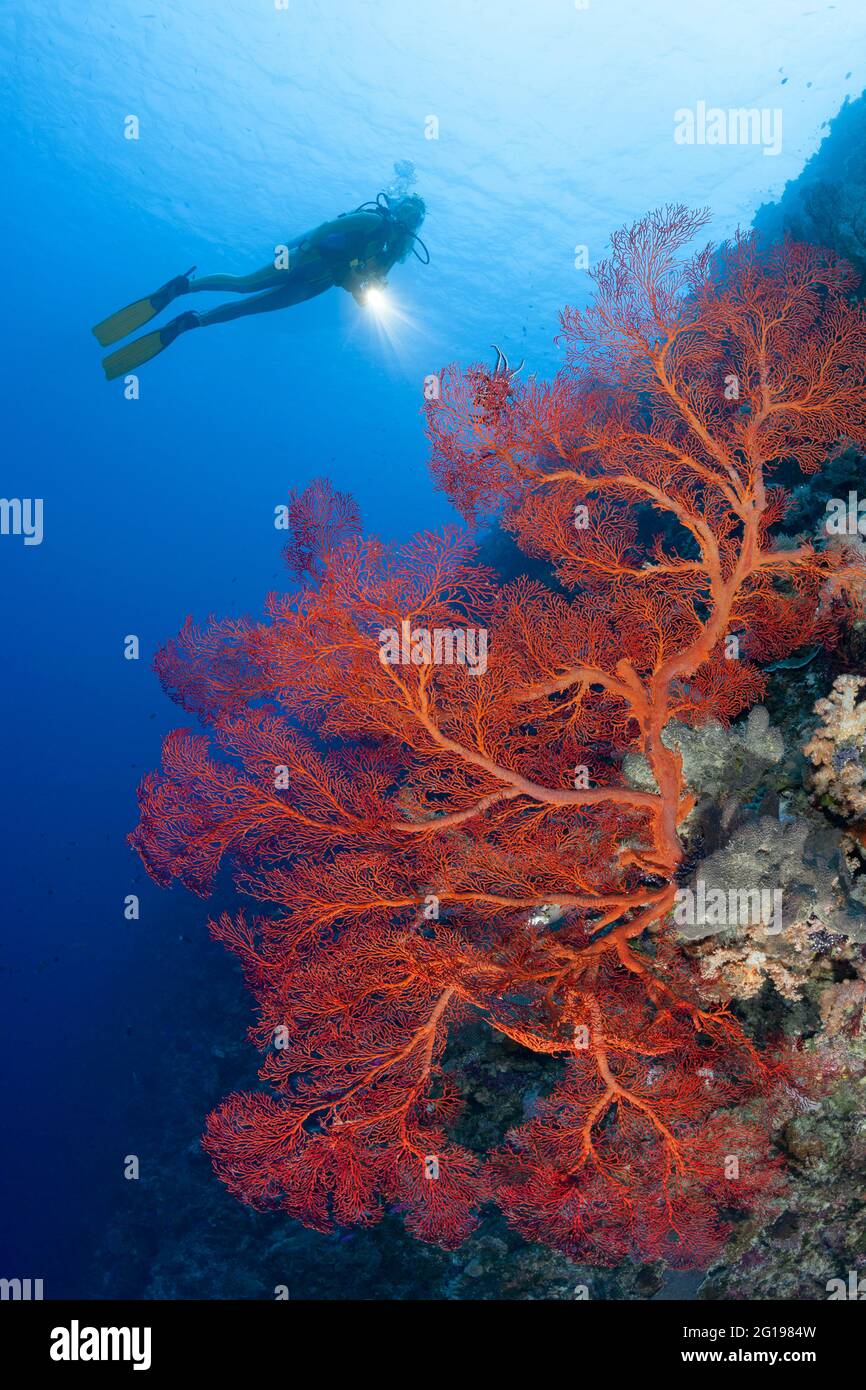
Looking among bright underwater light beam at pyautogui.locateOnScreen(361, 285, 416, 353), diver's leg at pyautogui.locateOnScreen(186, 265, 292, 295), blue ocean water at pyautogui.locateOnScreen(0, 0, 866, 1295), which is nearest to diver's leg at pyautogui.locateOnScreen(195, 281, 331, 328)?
diver's leg at pyautogui.locateOnScreen(186, 265, 292, 295)

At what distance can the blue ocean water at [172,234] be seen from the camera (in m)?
19.3

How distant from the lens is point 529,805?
13.4ft

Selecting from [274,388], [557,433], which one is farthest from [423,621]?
[274,388]

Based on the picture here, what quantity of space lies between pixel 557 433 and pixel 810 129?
35.3 metres

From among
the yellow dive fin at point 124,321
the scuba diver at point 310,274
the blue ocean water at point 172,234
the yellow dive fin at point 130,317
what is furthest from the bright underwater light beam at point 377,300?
the yellow dive fin at point 124,321

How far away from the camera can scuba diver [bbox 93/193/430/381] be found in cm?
1170

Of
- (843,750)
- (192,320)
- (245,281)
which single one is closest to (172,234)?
(245,281)

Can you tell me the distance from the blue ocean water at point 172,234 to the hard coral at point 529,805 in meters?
7.76

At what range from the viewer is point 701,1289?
16.4 feet

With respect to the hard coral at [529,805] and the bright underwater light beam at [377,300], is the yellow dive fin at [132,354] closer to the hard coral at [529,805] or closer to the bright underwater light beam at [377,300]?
the bright underwater light beam at [377,300]

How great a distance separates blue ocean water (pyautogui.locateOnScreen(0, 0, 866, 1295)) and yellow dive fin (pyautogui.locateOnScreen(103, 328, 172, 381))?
17.7 ft

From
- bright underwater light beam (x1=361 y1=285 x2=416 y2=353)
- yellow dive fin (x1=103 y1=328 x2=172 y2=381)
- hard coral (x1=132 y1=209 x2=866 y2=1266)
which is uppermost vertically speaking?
bright underwater light beam (x1=361 y1=285 x2=416 y2=353)

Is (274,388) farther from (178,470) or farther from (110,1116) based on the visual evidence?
(110,1116)

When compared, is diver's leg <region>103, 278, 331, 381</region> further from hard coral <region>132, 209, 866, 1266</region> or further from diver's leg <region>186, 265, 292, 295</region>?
hard coral <region>132, 209, 866, 1266</region>
